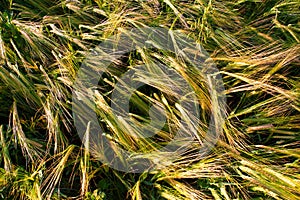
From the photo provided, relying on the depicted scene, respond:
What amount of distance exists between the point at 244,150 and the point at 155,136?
254mm

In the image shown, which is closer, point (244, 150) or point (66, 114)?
point (244, 150)

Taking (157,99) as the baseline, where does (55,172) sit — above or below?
below

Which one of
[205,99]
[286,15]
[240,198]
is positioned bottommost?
[240,198]

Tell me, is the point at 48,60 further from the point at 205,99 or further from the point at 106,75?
the point at 205,99

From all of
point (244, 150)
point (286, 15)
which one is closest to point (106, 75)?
point (244, 150)

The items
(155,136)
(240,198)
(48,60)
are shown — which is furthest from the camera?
(48,60)

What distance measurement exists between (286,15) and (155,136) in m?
0.59

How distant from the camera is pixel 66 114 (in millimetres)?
1277

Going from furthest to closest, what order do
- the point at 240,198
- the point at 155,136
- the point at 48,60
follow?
the point at 48,60
the point at 155,136
the point at 240,198

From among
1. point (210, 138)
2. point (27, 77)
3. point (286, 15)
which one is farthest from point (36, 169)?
point (286, 15)

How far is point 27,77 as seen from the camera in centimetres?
129

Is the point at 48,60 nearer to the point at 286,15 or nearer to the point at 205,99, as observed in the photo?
the point at 205,99

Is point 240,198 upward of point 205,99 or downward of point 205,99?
downward

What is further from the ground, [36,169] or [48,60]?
[48,60]
